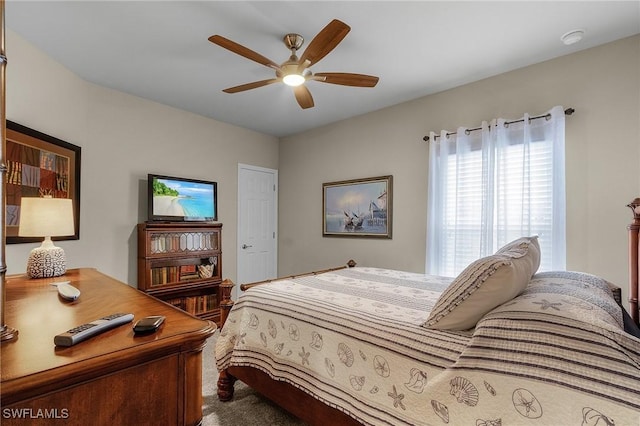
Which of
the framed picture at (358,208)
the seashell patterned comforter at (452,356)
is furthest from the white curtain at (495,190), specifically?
the seashell patterned comforter at (452,356)

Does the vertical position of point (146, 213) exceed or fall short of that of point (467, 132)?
it falls short

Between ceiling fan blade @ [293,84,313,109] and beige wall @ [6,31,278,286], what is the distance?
1.97m

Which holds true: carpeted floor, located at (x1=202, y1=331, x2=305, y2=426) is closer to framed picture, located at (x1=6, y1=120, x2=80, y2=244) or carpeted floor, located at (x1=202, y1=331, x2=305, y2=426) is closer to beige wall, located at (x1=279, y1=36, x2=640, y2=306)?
framed picture, located at (x1=6, y1=120, x2=80, y2=244)

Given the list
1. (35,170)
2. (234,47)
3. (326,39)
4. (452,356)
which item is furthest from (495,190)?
(35,170)

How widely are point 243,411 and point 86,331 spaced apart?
5.15 ft

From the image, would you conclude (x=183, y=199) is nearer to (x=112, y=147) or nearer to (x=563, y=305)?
(x=112, y=147)

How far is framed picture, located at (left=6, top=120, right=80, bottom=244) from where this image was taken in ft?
7.32

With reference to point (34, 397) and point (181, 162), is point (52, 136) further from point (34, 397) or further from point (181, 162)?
point (34, 397)

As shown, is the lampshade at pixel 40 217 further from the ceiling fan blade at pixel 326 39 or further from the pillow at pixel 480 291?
the pillow at pixel 480 291

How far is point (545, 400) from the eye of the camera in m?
0.95

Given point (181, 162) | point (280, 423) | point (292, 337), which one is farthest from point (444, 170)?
point (181, 162)

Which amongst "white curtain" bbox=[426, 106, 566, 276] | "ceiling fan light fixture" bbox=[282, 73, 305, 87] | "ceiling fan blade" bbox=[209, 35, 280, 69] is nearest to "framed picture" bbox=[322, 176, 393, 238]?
"white curtain" bbox=[426, 106, 566, 276]

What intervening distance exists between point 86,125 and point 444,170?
381 cm

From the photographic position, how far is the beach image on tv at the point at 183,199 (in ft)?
11.6
